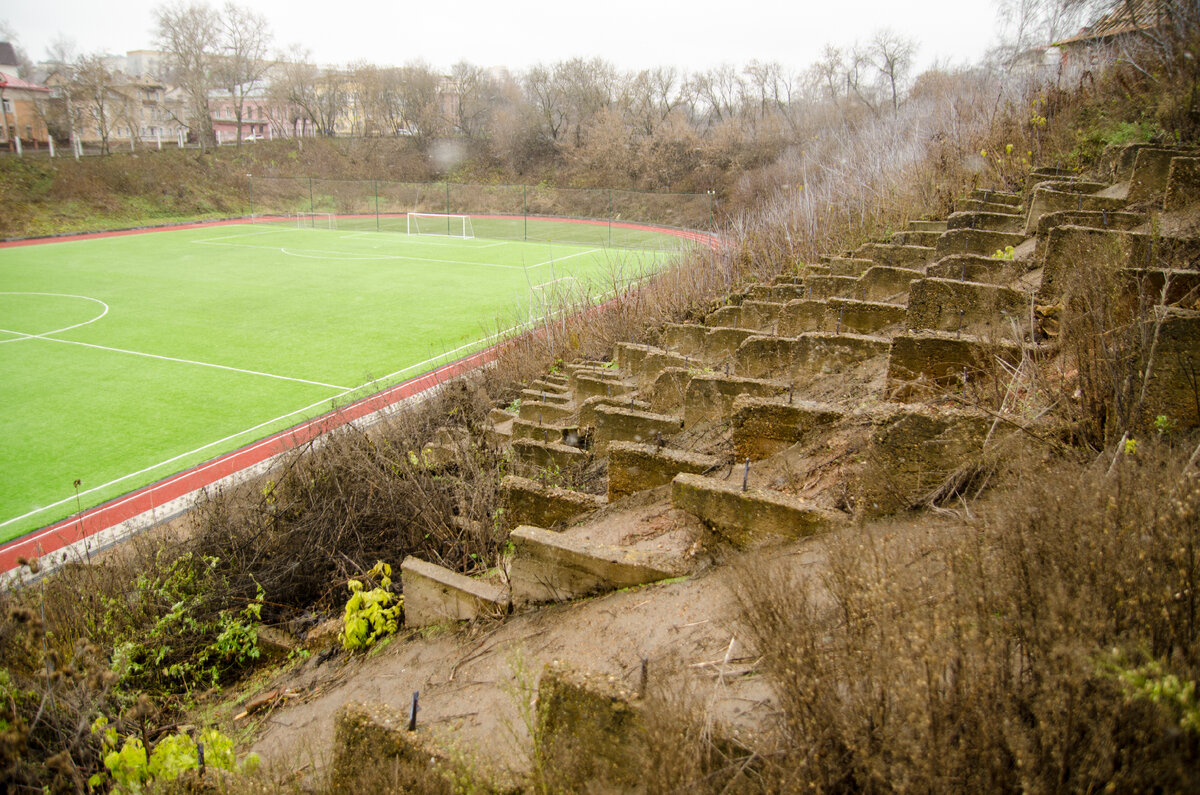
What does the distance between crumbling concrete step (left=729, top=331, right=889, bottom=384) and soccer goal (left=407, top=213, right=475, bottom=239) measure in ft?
115

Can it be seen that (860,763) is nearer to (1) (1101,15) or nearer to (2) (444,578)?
(2) (444,578)

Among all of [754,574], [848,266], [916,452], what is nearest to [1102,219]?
[848,266]

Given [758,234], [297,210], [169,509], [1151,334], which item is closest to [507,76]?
[297,210]

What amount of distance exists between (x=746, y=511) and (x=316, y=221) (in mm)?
46951

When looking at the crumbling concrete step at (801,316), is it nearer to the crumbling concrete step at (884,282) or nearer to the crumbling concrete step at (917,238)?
the crumbling concrete step at (884,282)

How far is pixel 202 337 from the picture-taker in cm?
1780

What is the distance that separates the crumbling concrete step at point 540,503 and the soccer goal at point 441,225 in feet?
119

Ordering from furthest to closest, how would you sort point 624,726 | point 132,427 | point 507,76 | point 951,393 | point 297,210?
point 507,76
point 297,210
point 132,427
point 951,393
point 624,726

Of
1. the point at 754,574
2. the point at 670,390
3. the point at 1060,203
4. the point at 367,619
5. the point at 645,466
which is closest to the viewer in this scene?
the point at 754,574

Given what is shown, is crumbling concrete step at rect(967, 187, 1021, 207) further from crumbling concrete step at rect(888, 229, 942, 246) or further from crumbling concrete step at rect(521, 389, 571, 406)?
crumbling concrete step at rect(521, 389, 571, 406)

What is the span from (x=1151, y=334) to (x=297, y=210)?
54293 mm

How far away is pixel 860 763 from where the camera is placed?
1889mm

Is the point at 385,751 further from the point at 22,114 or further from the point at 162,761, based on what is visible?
the point at 22,114

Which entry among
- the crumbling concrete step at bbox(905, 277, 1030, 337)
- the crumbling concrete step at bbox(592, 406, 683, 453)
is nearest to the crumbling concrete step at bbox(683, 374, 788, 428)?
the crumbling concrete step at bbox(592, 406, 683, 453)
